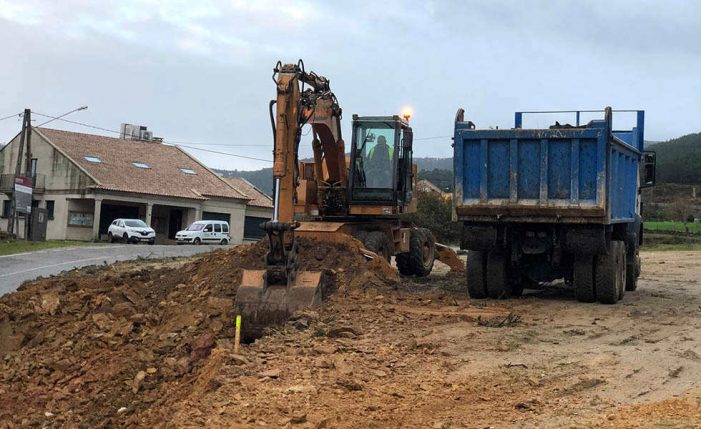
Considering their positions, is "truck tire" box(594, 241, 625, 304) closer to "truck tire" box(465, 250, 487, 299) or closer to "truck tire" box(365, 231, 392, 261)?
"truck tire" box(465, 250, 487, 299)

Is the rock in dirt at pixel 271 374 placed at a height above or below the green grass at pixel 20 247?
below

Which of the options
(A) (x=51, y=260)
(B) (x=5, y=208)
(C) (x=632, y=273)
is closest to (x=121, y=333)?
(C) (x=632, y=273)

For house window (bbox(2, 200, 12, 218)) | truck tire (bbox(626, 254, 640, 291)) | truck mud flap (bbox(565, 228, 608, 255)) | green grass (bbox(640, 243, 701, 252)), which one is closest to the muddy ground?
truck mud flap (bbox(565, 228, 608, 255))

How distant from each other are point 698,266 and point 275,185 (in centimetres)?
1660

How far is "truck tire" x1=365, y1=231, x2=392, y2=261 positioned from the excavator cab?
1.98 ft

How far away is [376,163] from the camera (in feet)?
50.1

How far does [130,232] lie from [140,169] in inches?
356

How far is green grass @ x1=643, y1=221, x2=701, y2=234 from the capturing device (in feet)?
142

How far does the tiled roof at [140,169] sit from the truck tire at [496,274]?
35681 mm

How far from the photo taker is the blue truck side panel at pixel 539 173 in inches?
428

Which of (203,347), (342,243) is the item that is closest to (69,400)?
(203,347)

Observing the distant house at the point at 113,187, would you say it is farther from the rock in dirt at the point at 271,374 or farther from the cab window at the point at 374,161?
the rock in dirt at the point at 271,374

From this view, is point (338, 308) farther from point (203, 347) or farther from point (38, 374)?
point (38, 374)

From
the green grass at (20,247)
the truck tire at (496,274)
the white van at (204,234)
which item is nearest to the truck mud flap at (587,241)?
the truck tire at (496,274)
